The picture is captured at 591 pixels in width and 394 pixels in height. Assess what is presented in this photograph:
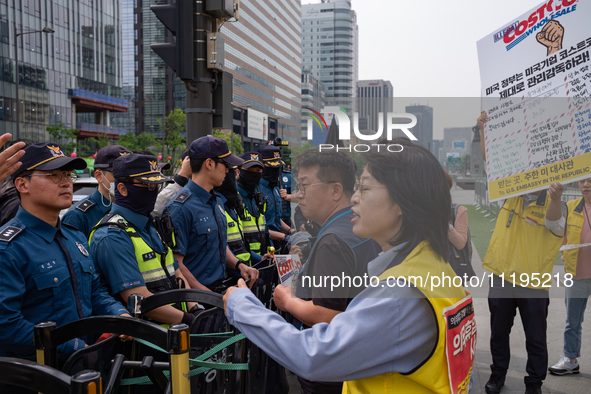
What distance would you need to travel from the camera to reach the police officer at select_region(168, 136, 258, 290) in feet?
13.1

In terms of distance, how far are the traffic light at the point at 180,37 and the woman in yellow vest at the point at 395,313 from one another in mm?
3173

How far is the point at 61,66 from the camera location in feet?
193

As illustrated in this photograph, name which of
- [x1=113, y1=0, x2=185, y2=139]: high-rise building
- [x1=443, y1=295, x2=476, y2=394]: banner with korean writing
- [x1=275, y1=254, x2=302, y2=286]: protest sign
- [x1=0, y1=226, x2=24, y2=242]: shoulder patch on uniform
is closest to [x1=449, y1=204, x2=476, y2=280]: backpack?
[x1=443, y1=295, x2=476, y2=394]: banner with korean writing

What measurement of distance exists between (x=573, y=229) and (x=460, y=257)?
263cm

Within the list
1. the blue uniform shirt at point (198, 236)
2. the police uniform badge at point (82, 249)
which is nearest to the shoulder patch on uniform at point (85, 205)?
the blue uniform shirt at point (198, 236)

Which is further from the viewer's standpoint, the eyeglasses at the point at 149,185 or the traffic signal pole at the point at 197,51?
the traffic signal pole at the point at 197,51

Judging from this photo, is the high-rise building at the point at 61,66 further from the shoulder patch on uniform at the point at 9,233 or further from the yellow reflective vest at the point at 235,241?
the shoulder patch on uniform at the point at 9,233

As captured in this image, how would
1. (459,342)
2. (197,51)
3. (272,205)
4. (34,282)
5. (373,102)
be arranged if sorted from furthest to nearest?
(272,205), (197,51), (34,282), (373,102), (459,342)

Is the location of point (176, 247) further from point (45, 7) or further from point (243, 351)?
point (45, 7)

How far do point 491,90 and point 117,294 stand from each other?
244cm

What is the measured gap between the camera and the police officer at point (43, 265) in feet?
7.98

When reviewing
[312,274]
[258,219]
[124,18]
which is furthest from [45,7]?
[312,274]

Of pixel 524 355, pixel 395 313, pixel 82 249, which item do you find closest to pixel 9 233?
pixel 82 249

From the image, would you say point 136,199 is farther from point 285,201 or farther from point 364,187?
point 285,201
